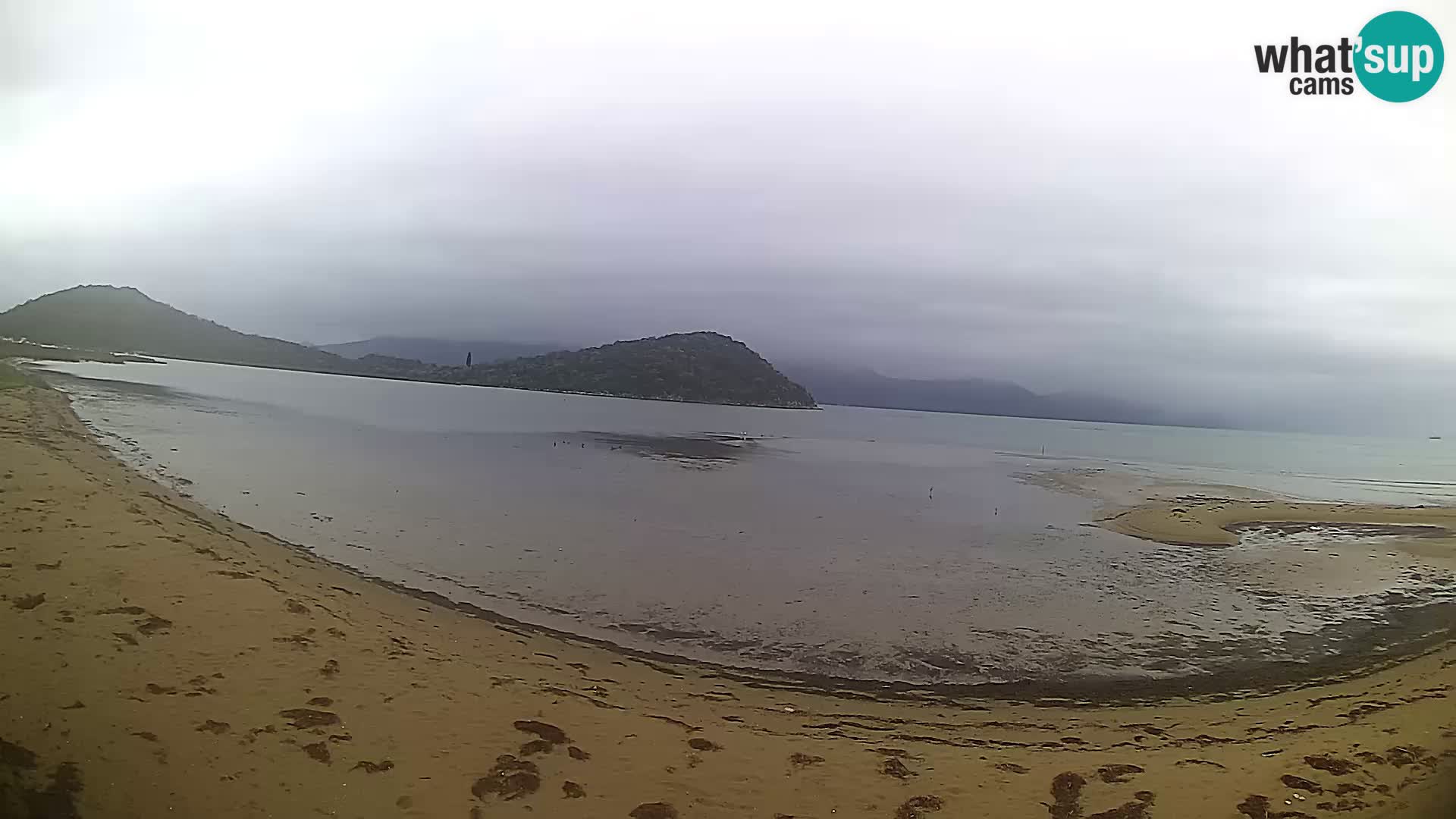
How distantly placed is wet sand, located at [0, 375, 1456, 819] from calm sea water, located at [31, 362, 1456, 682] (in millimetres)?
1644

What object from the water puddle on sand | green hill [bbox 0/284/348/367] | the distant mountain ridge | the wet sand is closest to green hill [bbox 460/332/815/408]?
the distant mountain ridge

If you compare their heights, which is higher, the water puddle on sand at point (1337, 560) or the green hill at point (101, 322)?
the green hill at point (101, 322)

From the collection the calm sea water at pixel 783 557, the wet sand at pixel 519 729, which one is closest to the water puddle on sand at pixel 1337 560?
the calm sea water at pixel 783 557

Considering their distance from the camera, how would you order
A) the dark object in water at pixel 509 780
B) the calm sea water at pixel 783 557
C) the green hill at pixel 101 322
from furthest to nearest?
the calm sea water at pixel 783 557 → the green hill at pixel 101 322 → the dark object in water at pixel 509 780

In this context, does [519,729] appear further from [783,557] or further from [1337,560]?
[1337,560]

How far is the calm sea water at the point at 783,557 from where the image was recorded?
1127 cm

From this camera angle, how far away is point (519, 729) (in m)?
6.44

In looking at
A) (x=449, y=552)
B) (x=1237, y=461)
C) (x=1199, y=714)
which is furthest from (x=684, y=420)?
(x=1199, y=714)

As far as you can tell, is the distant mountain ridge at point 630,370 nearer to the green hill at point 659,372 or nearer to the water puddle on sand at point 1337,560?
the green hill at point 659,372

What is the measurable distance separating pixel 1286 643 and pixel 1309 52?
393 inches

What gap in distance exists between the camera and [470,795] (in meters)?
5.15

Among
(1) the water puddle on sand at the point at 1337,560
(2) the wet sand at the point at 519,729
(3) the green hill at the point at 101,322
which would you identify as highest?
(3) the green hill at the point at 101,322

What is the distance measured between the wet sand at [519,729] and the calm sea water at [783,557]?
164 centimetres

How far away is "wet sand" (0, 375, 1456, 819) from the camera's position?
5074 mm
